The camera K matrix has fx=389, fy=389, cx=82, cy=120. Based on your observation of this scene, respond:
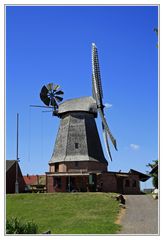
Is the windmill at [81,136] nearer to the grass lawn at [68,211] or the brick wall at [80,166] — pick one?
the brick wall at [80,166]

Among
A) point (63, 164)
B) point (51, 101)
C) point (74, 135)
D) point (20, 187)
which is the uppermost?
point (51, 101)

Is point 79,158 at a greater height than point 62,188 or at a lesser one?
greater

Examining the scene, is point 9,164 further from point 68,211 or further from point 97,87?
point 68,211

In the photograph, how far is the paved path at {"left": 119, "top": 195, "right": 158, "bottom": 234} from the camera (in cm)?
1744

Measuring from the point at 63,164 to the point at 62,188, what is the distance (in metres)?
2.50

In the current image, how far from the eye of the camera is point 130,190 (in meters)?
35.8

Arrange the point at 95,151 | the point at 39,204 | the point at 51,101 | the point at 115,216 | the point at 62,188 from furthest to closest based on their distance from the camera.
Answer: the point at 51,101 < the point at 95,151 < the point at 62,188 < the point at 39,204 < the point at 115,216

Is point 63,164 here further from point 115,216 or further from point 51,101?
point 115,216

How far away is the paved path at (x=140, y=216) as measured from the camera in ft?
57.2

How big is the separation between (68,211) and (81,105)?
16.7m

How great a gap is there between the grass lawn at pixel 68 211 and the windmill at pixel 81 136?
780 cm

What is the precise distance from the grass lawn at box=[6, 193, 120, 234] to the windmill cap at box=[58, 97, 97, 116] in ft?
37.9
